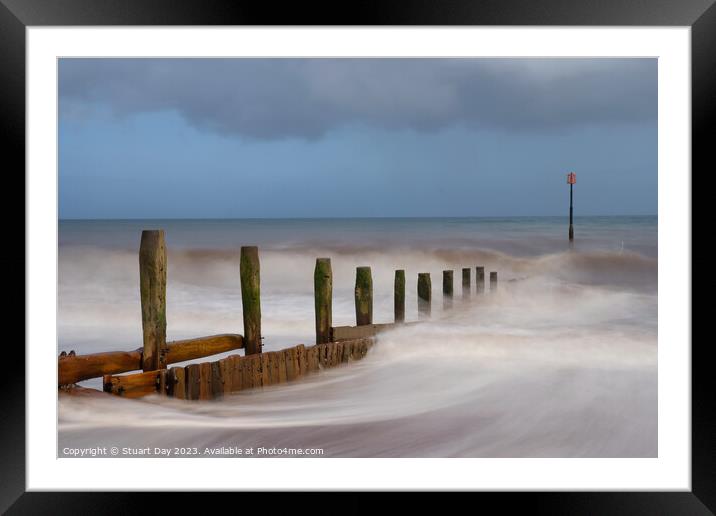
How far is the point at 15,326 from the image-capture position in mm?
2797

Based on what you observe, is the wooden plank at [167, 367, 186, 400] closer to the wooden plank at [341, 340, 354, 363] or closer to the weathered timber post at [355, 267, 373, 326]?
the wooden plank at [341, 340, 354, 363]

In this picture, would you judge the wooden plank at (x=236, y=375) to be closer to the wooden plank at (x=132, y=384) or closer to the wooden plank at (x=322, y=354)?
the wooden plank at (x=132, y=384)

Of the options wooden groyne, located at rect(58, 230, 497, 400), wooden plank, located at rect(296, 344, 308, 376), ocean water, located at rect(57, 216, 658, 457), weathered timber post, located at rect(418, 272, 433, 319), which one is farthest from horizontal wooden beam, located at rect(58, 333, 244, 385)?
weathered timber post, located at rect(418, 272, 433, 319)

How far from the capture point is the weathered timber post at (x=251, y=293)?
3.98 m

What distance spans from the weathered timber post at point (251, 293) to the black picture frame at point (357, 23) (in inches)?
49.3

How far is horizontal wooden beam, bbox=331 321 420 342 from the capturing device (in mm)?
4383

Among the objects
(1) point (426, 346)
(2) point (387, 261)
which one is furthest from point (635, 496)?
(2) point (387, 261)

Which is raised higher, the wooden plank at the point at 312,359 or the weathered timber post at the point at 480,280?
the weathered timber post at the point at 480,280

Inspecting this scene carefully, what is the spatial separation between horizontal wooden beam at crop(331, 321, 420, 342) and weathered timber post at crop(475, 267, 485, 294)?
63cm

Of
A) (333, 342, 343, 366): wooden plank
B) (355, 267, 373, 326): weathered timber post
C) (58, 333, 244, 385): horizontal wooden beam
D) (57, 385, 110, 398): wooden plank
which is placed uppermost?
(355, 267, 373, 326): weathered timber post

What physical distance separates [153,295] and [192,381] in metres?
0.55

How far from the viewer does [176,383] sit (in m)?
3.52

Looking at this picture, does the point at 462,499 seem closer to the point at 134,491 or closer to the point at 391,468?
the point at 391,468

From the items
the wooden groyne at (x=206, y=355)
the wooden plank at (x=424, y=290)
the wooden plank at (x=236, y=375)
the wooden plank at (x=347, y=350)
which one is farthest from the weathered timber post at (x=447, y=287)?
the wooden plank at (x=236, y=375)
